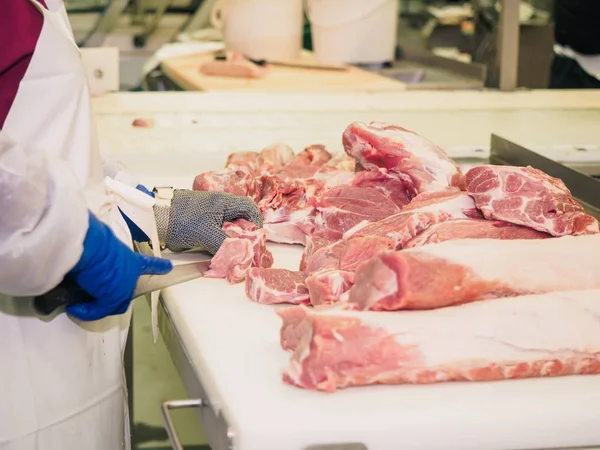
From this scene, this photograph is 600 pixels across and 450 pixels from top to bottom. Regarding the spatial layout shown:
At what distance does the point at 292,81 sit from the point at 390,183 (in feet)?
8.10

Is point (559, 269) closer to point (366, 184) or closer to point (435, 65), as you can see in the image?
point (366, 184)

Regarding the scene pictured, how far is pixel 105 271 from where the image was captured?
4.72 feet

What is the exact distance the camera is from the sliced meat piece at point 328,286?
159cm

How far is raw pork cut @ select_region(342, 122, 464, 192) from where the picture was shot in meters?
2.05

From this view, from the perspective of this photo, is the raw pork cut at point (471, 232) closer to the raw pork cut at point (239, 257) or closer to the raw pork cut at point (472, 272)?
the raw pork cut at point (472, 272)

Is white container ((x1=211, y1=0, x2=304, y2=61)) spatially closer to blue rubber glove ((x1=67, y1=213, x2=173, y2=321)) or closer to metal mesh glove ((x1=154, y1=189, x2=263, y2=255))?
metal mesh glove ((x1=154, y1=189, x2=263, y2=255))

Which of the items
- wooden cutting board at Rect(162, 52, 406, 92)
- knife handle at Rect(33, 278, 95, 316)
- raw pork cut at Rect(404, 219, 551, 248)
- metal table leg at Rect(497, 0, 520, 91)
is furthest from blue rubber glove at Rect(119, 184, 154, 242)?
metal table leg at Rect(497, 0, 520, 91)

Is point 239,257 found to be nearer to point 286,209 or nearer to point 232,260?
point 232,260

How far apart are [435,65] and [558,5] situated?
46.7 inches


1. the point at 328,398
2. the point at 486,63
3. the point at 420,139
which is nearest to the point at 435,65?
the point at 486,63

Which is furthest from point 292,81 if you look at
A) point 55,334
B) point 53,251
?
point 53,251

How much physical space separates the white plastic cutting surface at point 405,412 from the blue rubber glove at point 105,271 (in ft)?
0.73

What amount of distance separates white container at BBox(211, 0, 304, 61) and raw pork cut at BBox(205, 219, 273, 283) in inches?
126

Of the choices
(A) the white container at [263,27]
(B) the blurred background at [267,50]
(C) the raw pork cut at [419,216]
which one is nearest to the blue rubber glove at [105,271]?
(C) the raw pork cut at [419,216]
